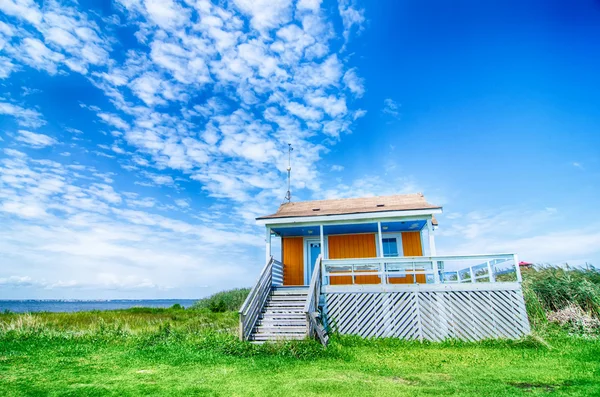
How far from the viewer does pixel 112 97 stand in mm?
16344

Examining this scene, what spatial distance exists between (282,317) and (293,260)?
476cm

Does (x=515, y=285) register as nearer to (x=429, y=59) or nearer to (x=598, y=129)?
(x=598, y=129)

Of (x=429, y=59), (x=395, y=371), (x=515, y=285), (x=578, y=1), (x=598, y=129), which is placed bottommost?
(x=395, y=371)

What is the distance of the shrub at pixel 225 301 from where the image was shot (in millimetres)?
26966

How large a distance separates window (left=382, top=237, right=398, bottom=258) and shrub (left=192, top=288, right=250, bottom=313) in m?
16.0

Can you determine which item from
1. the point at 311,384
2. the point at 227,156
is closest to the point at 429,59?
the point at 227,156

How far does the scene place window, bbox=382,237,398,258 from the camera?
14945 millimetres

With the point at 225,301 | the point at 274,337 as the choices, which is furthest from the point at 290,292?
the point at 225,301

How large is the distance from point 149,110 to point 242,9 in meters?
7.56

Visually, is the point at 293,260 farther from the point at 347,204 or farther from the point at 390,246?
the point at 390,246

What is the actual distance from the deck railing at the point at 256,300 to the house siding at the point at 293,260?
1.68 m

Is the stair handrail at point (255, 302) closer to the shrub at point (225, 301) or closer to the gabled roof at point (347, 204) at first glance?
the gabled roof at point (347, 204)

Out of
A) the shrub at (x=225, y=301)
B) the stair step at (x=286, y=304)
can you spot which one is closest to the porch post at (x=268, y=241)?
the stair step at (x=286, y=304)

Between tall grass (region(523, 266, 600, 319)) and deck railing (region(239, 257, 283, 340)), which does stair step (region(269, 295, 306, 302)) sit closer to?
deck railing (region(239, 257, 283, 340))
